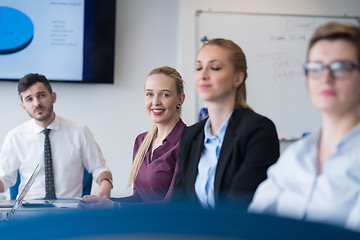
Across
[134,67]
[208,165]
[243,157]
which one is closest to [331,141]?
[243,157]

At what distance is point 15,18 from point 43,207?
8.04ft

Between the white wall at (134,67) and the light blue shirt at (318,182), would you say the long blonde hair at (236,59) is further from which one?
the white wall at (134,67)

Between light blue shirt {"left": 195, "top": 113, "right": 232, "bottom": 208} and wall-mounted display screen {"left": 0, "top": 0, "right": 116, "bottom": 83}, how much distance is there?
2521 mm

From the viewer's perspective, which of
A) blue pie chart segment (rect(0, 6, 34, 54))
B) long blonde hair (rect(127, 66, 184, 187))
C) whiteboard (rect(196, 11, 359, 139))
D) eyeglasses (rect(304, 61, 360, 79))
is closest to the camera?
eyeglasses (rect(304, 61, 360, 79))

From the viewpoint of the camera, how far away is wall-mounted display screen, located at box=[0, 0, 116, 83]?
3648 millimetres

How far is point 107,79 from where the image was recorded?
377 cm

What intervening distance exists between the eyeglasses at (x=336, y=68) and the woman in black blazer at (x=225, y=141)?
0.52m

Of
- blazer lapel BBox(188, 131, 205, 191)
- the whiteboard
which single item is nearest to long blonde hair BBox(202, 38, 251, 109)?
blazer lapel BBox(188, 131, 205, 191)

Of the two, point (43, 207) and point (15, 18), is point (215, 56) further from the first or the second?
point (15, 18)

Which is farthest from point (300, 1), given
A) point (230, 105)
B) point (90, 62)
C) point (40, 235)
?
point (40, 235)

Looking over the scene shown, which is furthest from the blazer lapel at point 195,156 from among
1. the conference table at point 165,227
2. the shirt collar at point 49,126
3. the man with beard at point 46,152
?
the shirt collar at point 49,126

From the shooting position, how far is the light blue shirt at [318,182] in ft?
2.48

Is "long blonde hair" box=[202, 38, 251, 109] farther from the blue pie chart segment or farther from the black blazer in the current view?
the blue pie chart segment

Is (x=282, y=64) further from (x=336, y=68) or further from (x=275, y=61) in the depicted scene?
(x=336, y=68)
